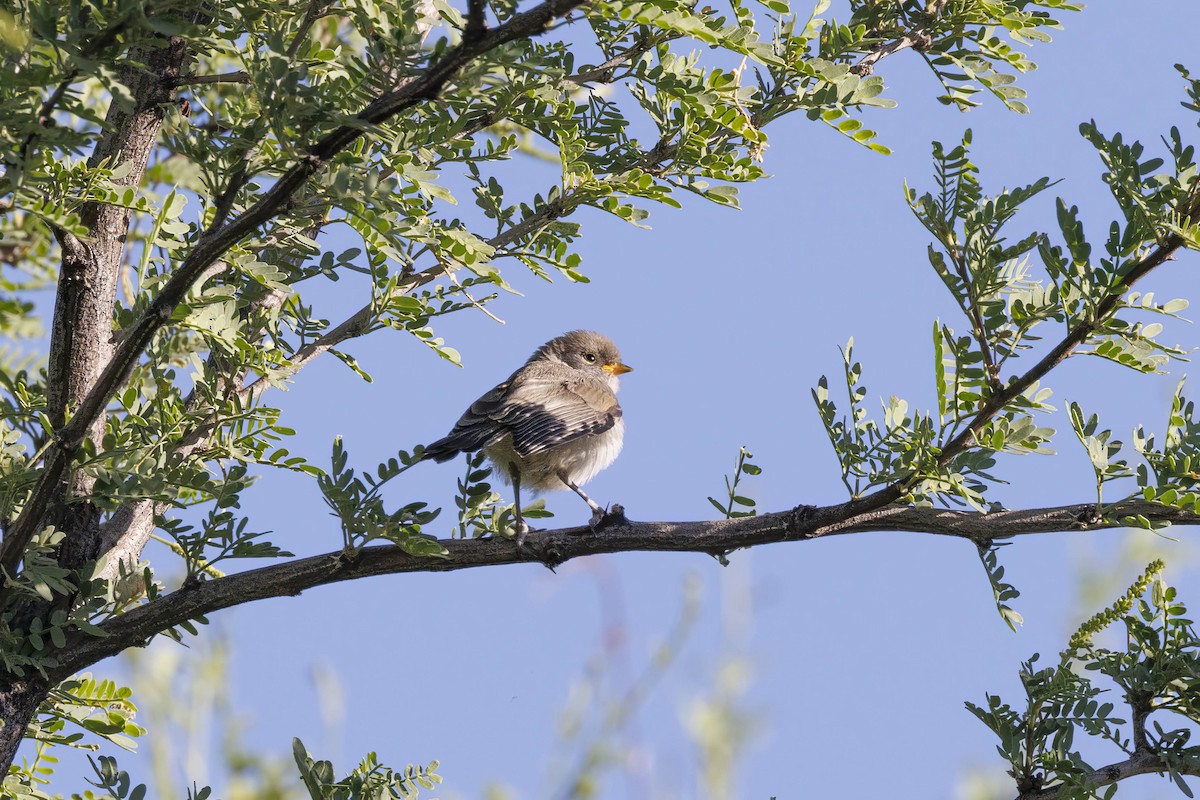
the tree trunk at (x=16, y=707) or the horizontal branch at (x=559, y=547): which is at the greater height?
the horizontal branch at (x=559, y=547)

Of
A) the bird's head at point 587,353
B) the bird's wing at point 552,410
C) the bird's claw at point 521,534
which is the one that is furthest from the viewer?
the bird's head at point 587,353

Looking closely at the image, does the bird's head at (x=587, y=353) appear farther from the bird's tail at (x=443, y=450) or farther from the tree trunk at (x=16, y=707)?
the tree trunk at (x=16, y=707)

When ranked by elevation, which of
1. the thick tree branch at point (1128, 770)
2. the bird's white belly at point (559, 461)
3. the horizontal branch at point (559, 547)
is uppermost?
the bird's white belly at point (559, 461)

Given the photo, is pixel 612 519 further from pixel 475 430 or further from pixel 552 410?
pixel 552 410

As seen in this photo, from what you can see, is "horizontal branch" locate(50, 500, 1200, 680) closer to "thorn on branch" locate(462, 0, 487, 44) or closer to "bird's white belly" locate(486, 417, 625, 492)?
"thorn on branch" locate(462, 0, 487, 44)

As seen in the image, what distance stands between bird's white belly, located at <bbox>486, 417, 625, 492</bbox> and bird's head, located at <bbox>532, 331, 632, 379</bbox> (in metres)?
1.42

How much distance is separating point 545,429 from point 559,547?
6.30ft

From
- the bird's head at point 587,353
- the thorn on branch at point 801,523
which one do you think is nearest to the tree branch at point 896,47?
the thorn on branch at point 801,523

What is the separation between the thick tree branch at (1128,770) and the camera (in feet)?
10.1

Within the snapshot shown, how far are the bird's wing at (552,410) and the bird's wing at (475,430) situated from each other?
1.5 inches

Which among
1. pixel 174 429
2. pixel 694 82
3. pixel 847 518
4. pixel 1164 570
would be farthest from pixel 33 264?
pixel 1164 570

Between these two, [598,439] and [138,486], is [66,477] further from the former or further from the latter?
[598,439]

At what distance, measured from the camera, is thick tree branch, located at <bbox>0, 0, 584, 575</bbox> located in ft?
7.54

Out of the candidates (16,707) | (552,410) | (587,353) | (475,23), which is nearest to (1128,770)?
(475,23)
